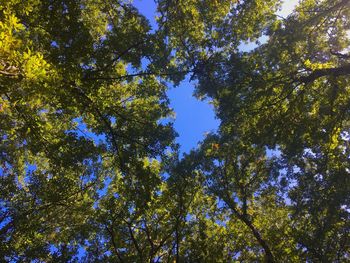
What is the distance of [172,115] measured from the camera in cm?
1370

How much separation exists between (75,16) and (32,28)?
133cm

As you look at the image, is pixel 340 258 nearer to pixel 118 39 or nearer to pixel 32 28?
pixel 118 39

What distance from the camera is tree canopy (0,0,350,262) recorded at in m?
10.3

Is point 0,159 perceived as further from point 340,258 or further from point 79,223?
point 340,258

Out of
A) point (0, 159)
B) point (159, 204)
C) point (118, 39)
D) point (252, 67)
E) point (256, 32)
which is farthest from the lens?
point (0, 159)

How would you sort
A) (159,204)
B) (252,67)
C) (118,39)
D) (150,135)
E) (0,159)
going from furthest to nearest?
(0,159)
(159,204)
(252,67)
(150,135)
(118,39)

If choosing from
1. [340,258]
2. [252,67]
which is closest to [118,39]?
[252,67]

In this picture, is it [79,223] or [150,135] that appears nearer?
[150,135]

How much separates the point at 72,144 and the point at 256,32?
25.2 ft

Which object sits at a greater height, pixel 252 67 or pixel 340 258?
pixel 252 67

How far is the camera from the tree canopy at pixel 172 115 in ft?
33.8

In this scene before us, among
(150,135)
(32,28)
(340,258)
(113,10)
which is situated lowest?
(340,258)

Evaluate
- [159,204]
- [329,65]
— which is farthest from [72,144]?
[329,65]

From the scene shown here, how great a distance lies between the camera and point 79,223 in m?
17.6
